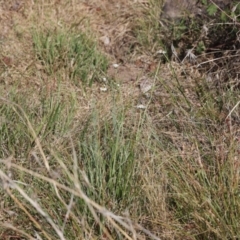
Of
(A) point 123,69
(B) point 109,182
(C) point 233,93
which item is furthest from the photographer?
(A) point 123,69

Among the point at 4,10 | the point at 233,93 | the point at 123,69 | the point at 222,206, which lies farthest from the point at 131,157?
the point at 4,10

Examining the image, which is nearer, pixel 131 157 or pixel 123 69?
pixel 131 157

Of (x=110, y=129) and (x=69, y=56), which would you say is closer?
(x=110, y=129)

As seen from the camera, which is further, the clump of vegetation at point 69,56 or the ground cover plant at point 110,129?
the clump of vegetation at point 69,56

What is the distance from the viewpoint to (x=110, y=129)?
2.82 meters

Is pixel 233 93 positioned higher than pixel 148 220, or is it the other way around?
pixel 148 220

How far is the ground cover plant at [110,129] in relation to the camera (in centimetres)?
226

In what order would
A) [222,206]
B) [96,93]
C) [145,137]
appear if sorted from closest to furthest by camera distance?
[222,206] → [145,137] → [96,93]

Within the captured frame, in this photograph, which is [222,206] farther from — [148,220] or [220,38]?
[220,38]

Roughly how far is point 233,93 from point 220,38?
80 cm

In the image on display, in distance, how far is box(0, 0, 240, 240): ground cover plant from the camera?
88.9 inches

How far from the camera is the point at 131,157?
98.1 inches

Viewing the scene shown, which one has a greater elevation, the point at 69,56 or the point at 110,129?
the point at 110,129

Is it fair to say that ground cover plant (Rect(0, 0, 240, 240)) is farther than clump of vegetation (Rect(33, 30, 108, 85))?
No
